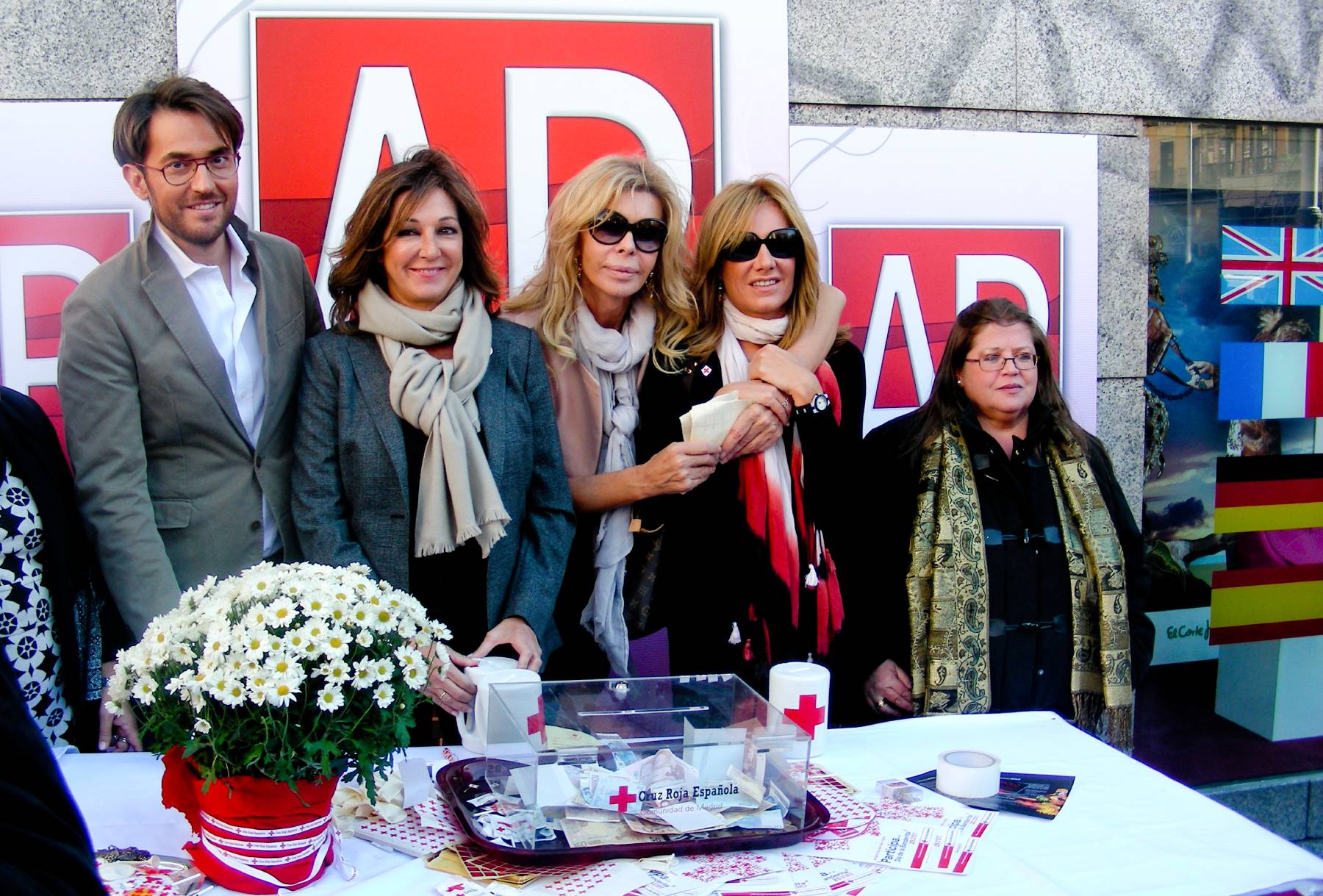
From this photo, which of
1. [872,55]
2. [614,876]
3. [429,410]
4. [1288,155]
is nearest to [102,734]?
[429,410]

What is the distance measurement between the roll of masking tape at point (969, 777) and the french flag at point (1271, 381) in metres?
3.12

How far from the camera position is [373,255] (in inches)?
104

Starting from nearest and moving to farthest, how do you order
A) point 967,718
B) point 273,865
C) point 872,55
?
1. point 273,865
2. point 967,718
3. point 872,55

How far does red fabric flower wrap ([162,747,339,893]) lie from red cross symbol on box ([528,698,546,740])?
31cm

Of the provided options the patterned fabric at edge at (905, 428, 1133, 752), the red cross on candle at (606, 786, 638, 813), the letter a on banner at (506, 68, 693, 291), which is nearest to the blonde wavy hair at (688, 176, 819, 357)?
the patterned fabric at edge at (905, 428, 1133, 752)

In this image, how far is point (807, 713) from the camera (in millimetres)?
2107

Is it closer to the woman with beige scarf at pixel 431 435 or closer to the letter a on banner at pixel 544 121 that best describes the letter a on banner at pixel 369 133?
the letter a on banner at pixel 544 121

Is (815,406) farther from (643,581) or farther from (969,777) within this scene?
(969,777)

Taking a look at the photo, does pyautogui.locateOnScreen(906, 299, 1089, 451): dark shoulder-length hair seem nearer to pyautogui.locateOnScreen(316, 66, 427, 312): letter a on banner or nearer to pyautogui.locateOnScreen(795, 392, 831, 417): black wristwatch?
pyautogui.locateOnScreen(795, 392, 831, 417): black wristwatch

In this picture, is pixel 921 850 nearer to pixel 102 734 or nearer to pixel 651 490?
pixel 651 490

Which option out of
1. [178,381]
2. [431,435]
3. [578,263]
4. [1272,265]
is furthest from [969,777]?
[1272,265]

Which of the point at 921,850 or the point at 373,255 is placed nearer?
the point at 921,850

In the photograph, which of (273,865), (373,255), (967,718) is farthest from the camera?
(373,255)

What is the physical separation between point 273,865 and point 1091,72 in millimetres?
4063
